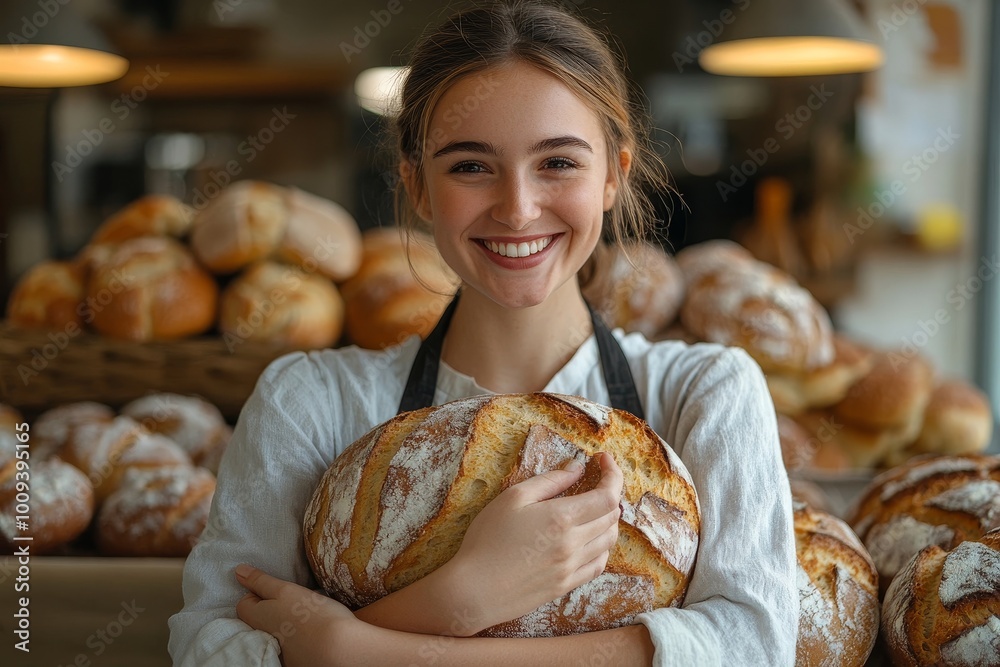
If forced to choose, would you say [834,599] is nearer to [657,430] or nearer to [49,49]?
[657,430]

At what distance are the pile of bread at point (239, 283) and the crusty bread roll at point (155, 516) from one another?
0.58 metres

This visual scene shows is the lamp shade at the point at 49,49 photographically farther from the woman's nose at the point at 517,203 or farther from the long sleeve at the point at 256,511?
the woman's nose at the point at 517,203

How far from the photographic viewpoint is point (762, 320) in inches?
102

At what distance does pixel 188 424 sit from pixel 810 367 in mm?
1737

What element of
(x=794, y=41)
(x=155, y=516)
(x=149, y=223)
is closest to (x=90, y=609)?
(x=155, y=516)

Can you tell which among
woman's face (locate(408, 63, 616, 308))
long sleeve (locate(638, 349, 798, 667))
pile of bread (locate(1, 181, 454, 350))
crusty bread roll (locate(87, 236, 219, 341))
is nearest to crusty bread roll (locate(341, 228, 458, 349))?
pile of bread (locate(1, 181, 454, 350))

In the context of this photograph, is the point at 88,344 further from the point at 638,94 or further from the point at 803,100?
the point at 803,100

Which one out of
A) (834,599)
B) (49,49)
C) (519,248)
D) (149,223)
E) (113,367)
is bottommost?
(113,367)

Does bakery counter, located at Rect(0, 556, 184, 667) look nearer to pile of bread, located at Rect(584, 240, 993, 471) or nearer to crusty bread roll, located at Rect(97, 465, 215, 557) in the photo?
crusty bread roll, located at Rect(97, 465, 215, 557)

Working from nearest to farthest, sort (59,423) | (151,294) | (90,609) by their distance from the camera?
(90,609), (59,423), (151,294)

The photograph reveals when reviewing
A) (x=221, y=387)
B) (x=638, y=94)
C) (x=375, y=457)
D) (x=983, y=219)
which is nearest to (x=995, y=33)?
(x=983, y=219)

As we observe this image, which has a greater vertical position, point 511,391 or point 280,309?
point 511,391

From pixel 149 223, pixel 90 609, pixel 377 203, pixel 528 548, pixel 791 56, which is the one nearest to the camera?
pixel 528 548

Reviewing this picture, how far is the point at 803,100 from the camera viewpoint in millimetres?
5559
